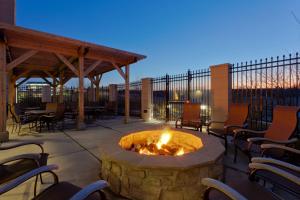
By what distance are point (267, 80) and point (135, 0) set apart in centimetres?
1777

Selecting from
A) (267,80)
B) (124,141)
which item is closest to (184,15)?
(267,80)

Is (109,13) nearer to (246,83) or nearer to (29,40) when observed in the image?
(29,40)

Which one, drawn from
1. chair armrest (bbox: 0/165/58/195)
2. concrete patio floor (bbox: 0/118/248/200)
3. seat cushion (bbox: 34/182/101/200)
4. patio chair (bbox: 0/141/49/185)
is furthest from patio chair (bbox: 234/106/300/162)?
patio chair (bbox: 0/141/49/185)

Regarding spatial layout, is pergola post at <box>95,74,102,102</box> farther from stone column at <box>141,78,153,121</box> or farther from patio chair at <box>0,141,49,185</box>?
patio chair at <box>0,141,49,185</box>

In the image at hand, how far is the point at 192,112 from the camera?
16.8 ft

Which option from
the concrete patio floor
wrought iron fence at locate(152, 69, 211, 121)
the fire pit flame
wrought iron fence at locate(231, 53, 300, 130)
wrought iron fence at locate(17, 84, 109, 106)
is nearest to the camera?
A: the concrete patio floor

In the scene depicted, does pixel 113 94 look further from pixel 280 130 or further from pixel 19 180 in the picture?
pixel 19 180

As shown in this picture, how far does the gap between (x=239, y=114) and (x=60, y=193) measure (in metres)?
3.94

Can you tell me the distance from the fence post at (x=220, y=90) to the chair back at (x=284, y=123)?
243cm

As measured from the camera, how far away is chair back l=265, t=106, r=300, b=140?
267 cm

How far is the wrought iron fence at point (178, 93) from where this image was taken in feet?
22.3

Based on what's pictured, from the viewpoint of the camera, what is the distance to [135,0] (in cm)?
1859

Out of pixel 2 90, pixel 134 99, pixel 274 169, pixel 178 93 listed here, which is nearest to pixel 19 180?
pixel 274 169

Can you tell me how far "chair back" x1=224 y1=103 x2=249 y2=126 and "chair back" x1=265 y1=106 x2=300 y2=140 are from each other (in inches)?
33.7
